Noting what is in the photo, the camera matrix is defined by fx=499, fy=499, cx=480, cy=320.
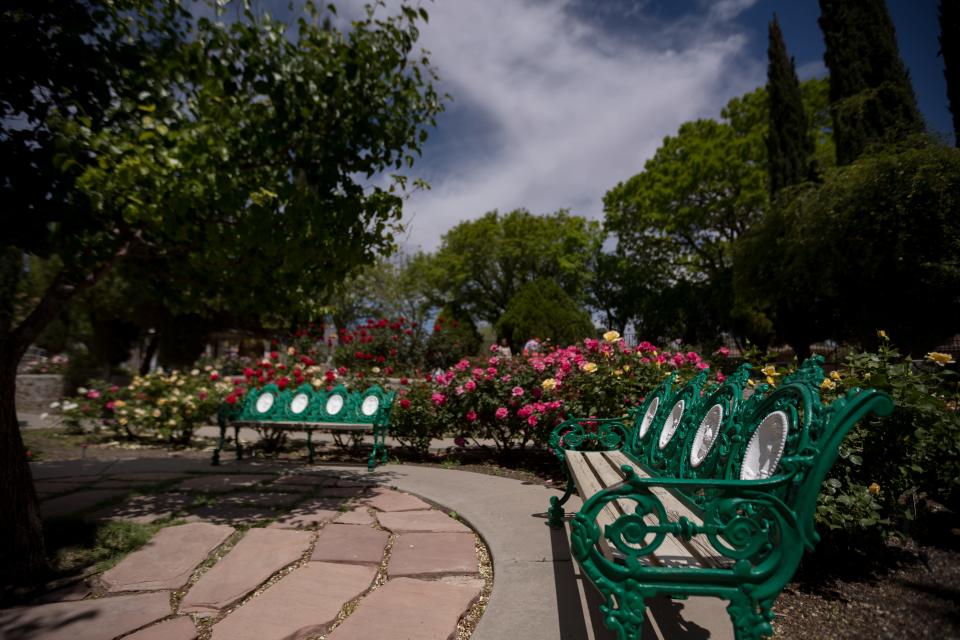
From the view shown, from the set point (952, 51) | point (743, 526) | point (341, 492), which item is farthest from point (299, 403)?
point (952, 51)

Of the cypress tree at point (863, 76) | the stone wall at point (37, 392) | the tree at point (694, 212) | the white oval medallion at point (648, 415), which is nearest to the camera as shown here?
the white oval medallion at point (648, 415)

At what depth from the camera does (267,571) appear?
277 centimetres

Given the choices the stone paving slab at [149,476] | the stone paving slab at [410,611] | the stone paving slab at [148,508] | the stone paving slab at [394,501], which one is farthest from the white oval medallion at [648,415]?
the stone paving slab at [149,476]

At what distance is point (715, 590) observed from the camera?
1612 mm

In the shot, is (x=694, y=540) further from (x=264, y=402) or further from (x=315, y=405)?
(x=264, y=402)

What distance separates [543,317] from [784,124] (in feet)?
39.2

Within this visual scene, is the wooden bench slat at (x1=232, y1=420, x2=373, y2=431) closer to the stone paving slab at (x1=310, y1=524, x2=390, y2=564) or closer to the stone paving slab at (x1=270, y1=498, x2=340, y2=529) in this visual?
the stone paving slab at (x1=270, y1=498, x2=340, y2=529)

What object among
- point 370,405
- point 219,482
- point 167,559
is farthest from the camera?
point 370,405

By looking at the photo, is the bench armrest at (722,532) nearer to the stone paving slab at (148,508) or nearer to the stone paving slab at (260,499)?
the stone paving slab at (260,499)

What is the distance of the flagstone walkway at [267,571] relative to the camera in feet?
7.14

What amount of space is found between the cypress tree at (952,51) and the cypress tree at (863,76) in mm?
2186

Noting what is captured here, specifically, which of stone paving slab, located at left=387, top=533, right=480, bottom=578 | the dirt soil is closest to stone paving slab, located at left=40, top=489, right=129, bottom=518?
stone paving slab, located at left=387, top=533, right=480, bottom=578

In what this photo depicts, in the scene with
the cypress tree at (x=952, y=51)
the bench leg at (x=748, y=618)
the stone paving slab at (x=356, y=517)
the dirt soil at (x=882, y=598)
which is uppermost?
the cypress tree at (x=952, y=51)

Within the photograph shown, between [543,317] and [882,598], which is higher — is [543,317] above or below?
above
